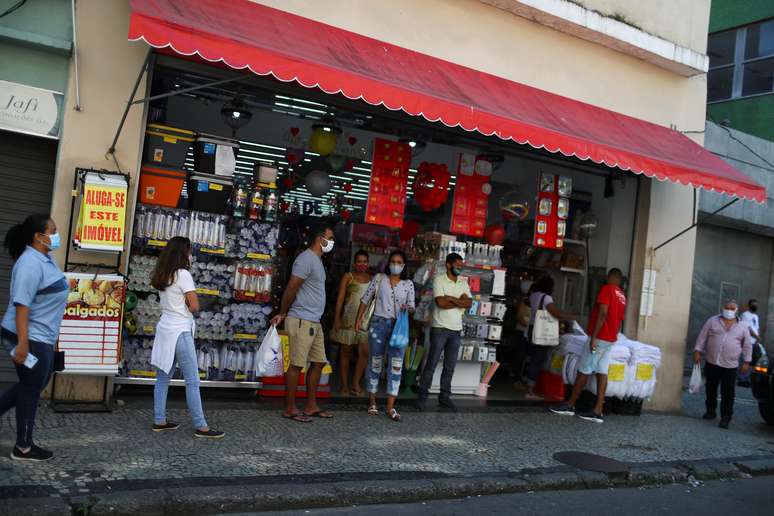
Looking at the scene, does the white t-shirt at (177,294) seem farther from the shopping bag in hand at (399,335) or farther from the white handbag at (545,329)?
the white handbag at (545,329)

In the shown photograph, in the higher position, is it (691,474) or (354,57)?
(354,57)

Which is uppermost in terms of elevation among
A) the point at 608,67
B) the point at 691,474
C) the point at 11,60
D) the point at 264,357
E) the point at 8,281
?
the point at 608,67

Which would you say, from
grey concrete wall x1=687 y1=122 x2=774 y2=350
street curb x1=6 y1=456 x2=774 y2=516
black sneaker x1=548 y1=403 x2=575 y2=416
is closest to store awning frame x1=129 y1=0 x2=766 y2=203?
black sneaker x1=548 y1=403 x2=575 y2=416

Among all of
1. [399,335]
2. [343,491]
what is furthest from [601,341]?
[343,491]

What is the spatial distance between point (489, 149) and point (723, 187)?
3.20 meters

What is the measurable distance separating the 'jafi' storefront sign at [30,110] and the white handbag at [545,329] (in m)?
6.78

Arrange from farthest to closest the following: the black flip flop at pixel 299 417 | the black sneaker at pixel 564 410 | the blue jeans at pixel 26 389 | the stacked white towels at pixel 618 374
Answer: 1. the stacked white towels at pixel 618 374
2. the black sneaker at pixel 564 410
3. the black flip flop at pixel 299 417
4. the blue jeans at pixel 26 389

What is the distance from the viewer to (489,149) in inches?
395

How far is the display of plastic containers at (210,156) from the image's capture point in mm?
8078

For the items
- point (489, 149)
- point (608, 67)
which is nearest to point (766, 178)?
point (608, 67)

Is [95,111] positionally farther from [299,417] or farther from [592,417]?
[592,417]

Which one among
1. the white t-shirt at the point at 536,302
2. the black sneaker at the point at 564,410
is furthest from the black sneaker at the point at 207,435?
the white t-shirt at the point at 536,302

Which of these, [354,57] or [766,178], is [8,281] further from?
[766,178]

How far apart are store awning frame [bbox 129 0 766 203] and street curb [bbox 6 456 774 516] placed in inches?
139
